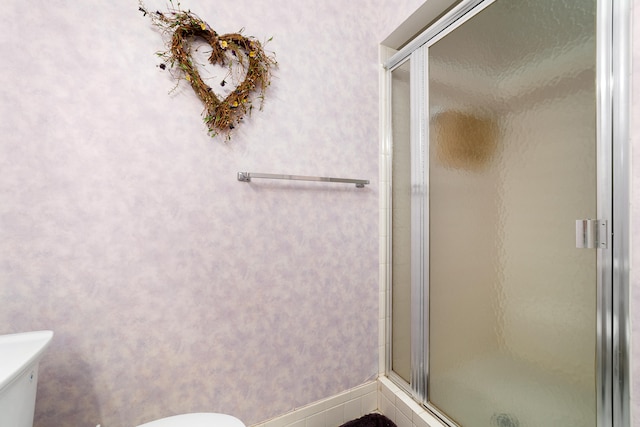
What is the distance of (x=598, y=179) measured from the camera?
69 centimetres

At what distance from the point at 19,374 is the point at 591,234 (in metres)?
1.36

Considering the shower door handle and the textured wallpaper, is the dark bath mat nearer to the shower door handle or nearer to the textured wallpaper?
the textured wallpaper

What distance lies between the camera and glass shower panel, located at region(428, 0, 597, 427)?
73 centimetres

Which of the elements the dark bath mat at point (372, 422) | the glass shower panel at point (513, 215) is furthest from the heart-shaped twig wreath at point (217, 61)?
the dark bath mat at point (372, 422)

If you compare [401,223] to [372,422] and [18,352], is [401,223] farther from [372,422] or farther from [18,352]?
[18,352]

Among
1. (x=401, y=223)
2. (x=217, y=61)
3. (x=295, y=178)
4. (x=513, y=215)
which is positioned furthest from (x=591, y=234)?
(x=217, y=61)

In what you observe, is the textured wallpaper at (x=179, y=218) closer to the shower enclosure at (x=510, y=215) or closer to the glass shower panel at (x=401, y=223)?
the glass shower panel at (x=401, y=223)

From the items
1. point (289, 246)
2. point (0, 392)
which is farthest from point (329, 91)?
point (0, 392)

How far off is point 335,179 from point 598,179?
0.81 m

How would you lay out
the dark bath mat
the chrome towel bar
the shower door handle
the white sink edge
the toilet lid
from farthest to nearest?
the dark bath mat
the chrome towel bar
the toilet lid
the shower door handle
the white sink edge

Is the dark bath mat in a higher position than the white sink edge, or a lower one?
lower

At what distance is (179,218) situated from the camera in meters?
0.98

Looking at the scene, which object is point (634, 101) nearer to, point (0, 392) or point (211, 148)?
point (211, 148)

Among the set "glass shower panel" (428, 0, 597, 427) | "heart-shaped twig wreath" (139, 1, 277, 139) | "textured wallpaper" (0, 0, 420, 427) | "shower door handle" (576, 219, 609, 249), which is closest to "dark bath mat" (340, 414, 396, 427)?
"textured wallpaper" (0, 0, 420, 427)
